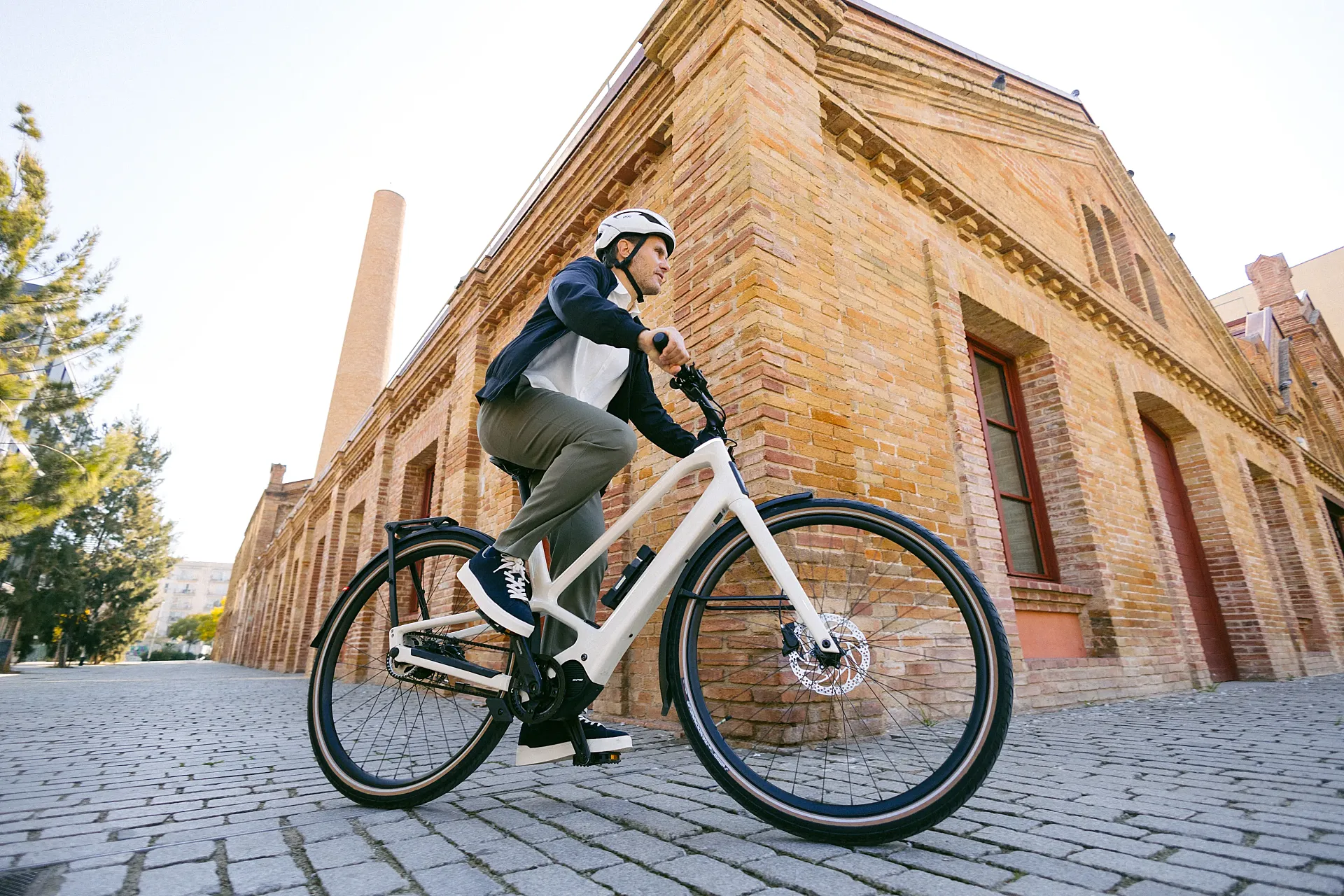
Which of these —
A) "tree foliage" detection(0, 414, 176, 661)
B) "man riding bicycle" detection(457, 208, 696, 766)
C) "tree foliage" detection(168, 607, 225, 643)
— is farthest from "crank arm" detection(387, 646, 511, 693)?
"tree foliage" detection(168, 607, 225, 643)

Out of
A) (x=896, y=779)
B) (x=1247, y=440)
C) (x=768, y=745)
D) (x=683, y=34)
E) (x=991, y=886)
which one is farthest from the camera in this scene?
(x=1247, y=440)

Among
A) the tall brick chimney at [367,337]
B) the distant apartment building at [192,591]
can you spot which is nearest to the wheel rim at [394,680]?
the tall brick chimney at [367,337]

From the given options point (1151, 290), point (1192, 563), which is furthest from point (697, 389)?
point (1151, 290)

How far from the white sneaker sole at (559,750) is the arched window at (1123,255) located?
35.3ft

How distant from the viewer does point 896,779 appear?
212 centimetres

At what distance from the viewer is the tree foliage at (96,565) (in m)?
21.4

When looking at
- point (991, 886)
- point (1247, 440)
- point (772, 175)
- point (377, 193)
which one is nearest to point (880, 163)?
point (772, 175)

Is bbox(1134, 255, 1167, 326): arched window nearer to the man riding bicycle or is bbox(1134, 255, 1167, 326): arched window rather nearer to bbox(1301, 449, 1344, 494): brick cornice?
bbox(1301, 449, 1344, 494): brick cornice

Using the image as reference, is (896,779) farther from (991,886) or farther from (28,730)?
(28,730)

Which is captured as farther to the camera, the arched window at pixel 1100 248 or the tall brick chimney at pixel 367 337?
the tall brick chimney at pixel 367 337

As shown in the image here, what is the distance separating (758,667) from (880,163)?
4.27 meters

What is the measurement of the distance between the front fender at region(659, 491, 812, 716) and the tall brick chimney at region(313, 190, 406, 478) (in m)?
27.7

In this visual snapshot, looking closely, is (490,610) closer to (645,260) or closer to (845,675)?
(845,675)

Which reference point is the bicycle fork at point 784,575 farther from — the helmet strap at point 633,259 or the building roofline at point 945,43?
the building roofline at point 945,43
